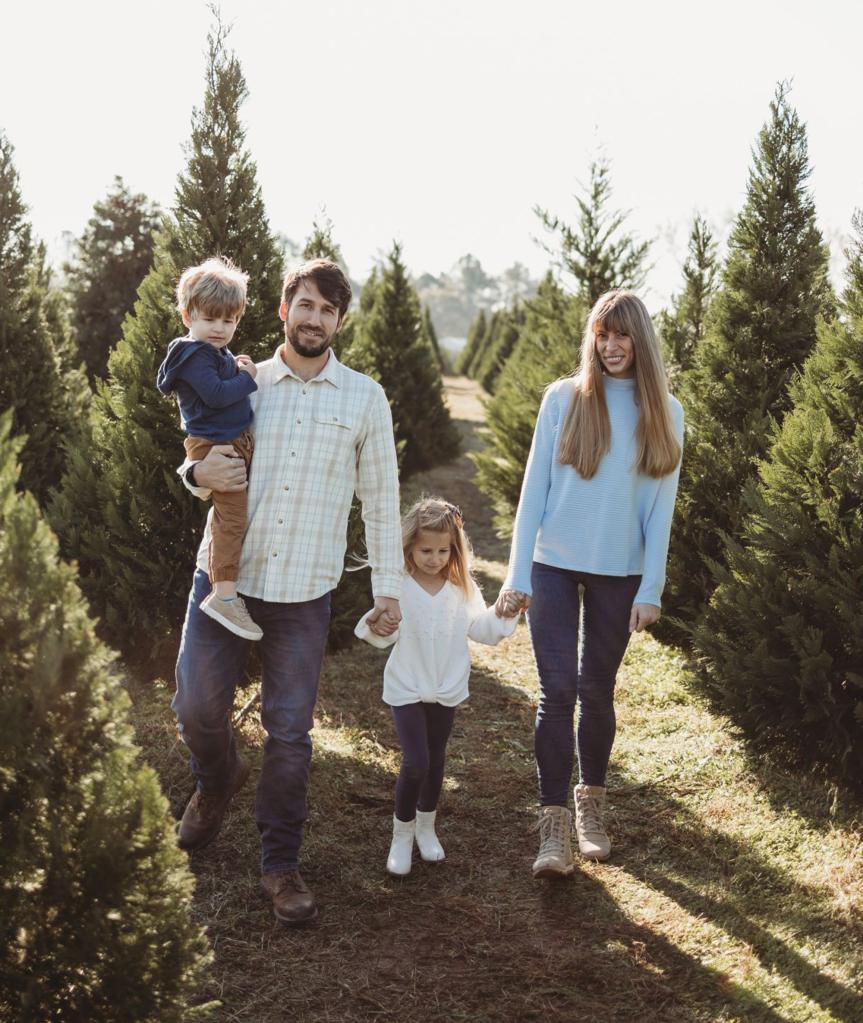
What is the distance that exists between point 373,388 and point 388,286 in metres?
12.6

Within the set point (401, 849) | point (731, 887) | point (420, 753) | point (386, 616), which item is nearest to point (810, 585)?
point (731, 887)

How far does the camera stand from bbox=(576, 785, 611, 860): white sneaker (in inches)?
164

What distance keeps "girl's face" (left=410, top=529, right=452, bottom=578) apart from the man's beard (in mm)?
922

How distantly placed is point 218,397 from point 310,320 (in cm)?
45

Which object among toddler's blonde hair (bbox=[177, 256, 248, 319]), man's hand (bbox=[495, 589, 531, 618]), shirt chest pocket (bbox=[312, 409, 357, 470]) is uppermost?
toddler's blonde hair (bbox=[177, 256, 248, 319])

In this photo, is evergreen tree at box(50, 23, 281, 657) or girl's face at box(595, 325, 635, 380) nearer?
girl's face at box(595, 325, 635, 380)

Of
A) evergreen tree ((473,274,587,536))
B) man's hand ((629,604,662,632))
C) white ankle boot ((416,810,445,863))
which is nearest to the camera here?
man's hand ((629,604,662,632))

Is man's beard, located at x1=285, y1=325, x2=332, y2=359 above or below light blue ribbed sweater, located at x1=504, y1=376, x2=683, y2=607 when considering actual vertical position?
above

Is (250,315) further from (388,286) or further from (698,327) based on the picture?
(388,286)

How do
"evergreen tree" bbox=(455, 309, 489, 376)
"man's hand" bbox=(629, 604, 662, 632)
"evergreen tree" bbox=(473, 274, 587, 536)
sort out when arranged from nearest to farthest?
"man's hand" bbox=(629, 604, 662, 632) → "evergreen tree" bbox=(473, 274, 587, 536) → "evergreen tree" bbox=(455, 309, 489, 376)

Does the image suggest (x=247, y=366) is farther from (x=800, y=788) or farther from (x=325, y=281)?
(x=800, y=788)

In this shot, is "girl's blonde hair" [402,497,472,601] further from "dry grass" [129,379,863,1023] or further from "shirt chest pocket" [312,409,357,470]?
"dry grass" [129,379,863,1023]

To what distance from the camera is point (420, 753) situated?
3.86 m

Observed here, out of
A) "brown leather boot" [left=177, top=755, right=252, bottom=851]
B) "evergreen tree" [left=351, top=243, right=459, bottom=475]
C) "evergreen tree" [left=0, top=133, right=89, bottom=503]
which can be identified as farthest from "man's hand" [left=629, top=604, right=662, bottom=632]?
"evergreen tree" [left=351, top=243, right=459, bottom=475]
